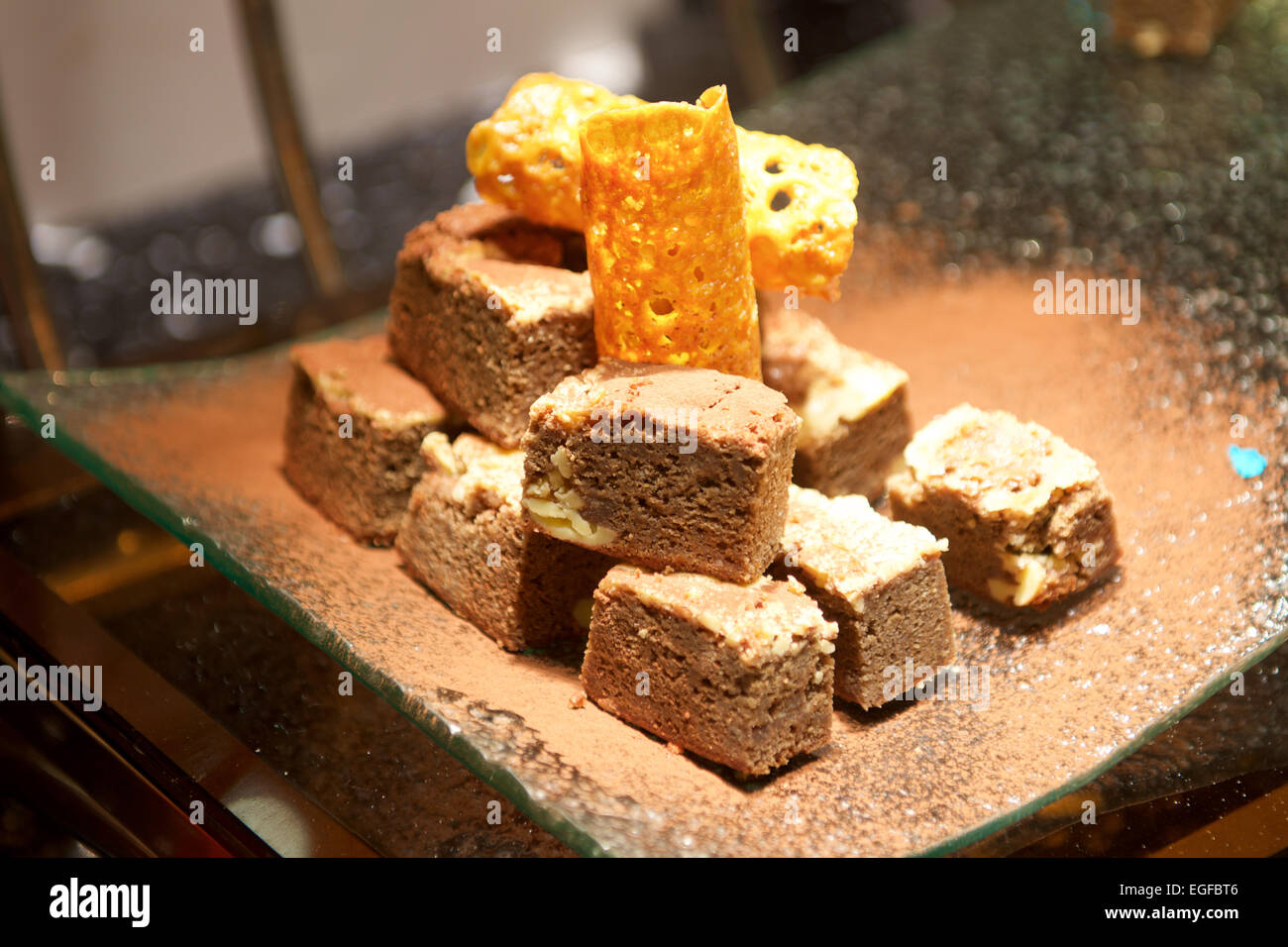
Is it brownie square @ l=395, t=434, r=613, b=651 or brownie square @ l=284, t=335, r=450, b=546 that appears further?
brownie square @ l=284, t=335, r=450, b=546

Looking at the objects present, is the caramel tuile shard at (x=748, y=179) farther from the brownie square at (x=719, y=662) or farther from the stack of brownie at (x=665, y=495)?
the brownie square at (x=719, y=662)

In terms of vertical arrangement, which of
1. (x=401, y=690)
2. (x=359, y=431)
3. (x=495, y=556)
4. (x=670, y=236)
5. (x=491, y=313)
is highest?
(x=670, y=236)

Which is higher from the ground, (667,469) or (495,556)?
(667,469)

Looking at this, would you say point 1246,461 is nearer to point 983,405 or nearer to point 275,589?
point 983,405

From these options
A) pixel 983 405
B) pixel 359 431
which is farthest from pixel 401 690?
pixel 983 405

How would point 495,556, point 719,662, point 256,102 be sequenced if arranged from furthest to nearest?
1. point 256,102
2. point 495,556
3. point 719,662

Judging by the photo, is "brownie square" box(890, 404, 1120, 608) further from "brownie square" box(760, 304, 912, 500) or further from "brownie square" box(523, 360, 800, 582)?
"brownie square" box(523, 360, 800, 582)

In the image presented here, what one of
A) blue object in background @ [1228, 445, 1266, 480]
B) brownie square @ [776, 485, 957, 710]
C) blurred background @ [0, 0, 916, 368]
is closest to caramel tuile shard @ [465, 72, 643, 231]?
brownie square @ [776, 485, 957, 710]
